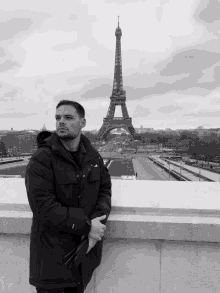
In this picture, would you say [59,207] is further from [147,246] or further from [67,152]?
[147,246]

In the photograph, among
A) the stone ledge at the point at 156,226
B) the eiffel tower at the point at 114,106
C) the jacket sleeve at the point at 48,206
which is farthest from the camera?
the eiffel tower at the point at 114,106

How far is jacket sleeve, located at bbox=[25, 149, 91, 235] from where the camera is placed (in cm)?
124

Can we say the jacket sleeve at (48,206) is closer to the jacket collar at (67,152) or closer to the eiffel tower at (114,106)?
the jacket collar at (67,152)

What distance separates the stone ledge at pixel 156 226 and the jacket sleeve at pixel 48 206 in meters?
0.28

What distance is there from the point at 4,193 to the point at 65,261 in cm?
69

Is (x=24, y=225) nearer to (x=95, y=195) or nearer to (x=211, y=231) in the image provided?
(x=95, y=195)

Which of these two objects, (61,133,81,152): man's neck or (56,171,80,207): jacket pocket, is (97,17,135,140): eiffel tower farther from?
(56,171,80,207): jacket pocket

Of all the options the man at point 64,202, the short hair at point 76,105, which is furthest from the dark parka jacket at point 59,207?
the short hair at point 76,105

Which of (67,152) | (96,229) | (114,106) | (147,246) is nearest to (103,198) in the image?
(96,229)

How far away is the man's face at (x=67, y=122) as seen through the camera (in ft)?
4.51

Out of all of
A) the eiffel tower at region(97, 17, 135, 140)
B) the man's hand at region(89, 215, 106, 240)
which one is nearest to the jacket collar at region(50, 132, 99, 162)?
the man's hand at region(89, 215, 106, 240)

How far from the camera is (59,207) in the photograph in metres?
1.25

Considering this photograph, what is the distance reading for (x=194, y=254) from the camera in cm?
154

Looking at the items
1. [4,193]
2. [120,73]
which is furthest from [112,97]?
[4,193]
